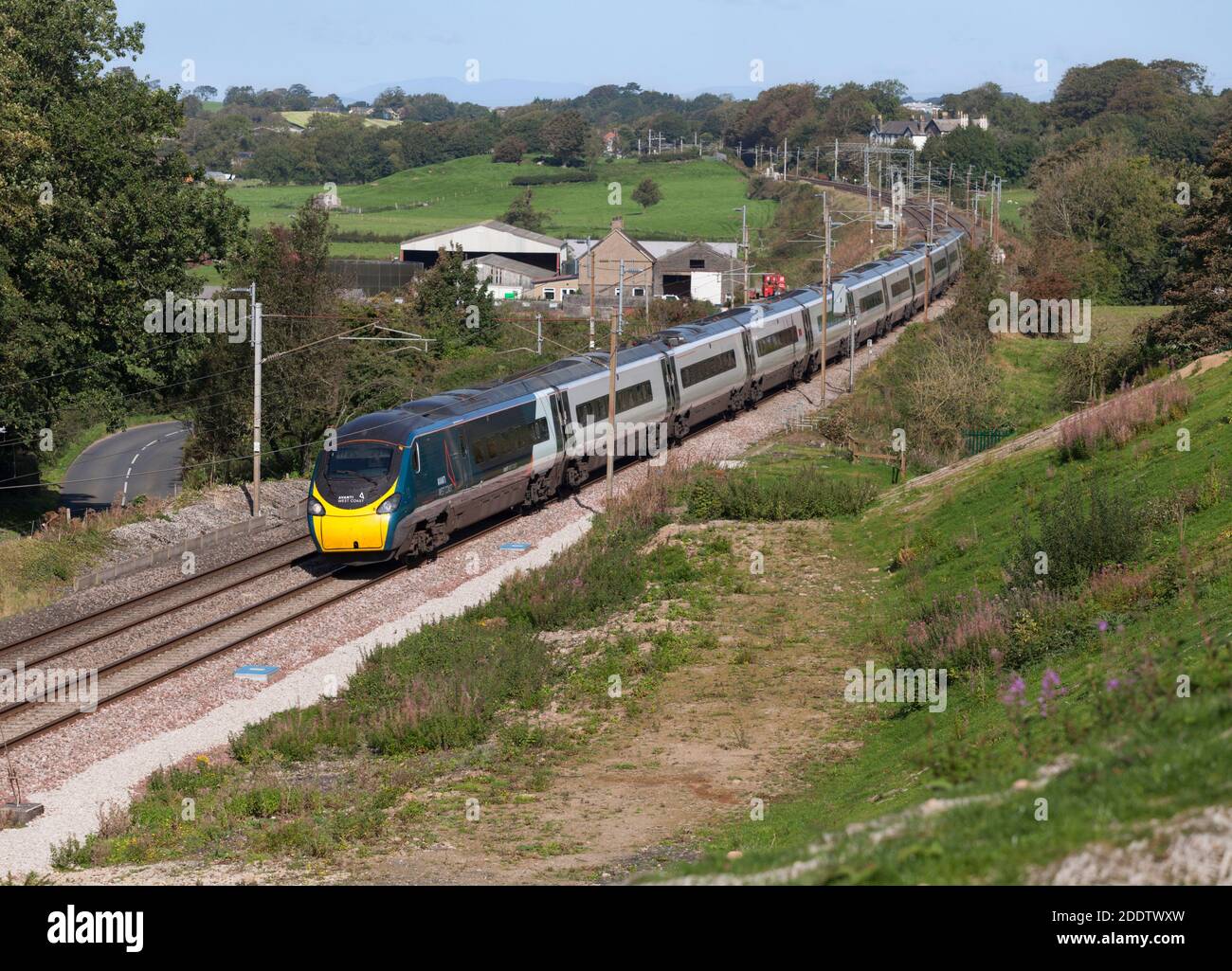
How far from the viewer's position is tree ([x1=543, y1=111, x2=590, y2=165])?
633 ft

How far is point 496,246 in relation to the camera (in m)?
116

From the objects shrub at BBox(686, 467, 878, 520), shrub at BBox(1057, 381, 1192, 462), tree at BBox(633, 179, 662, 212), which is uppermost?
tree at BBox(633, 179, 662, 212)

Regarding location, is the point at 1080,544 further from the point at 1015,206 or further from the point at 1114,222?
the point at 1015,206

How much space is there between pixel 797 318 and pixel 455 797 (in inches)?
1433

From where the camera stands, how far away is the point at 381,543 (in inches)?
1096

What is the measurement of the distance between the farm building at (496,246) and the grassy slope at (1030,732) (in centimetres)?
8898

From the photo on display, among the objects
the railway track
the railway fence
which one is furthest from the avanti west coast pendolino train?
the railway track

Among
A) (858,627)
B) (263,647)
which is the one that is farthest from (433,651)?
(858,627)

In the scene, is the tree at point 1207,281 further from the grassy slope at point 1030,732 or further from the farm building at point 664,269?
the farm building at point 664,269

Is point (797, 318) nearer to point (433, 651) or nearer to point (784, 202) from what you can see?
point (433, 651)

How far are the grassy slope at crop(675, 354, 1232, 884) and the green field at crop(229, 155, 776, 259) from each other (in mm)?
100706

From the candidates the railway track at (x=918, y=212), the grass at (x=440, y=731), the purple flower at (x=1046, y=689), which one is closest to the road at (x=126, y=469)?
the grass at (x=440, y=731)

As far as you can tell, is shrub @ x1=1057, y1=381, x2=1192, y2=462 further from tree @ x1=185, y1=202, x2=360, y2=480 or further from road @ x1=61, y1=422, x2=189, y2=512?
road @ x1=61, y1=422, x2=189, y2=512

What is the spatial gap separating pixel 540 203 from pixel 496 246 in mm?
52508
